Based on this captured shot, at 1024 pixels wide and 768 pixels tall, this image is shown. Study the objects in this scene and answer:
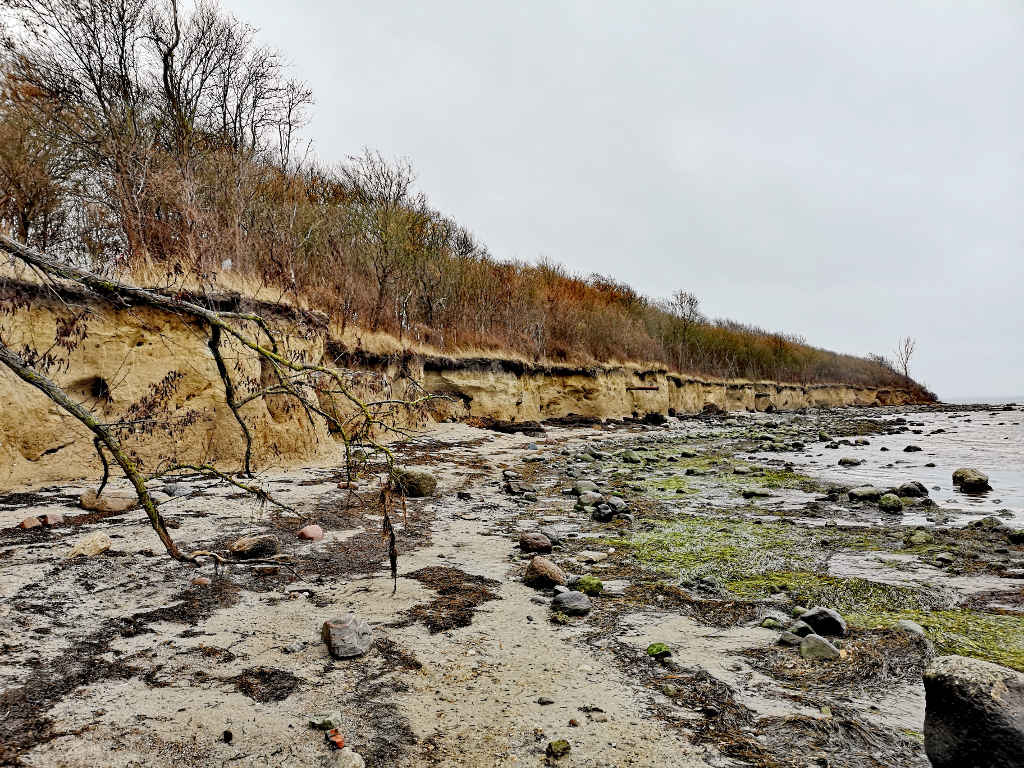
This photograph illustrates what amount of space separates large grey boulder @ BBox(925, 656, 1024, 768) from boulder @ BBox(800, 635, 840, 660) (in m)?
0.79

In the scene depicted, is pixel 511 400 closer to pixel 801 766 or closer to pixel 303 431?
pixel 303 431

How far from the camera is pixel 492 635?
2.81 metres

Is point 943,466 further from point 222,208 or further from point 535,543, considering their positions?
point 222,208

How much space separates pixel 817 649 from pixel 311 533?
12.5 ft

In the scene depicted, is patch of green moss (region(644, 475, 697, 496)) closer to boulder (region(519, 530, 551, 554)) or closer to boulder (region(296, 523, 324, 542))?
boulder (region(519, 530, 551, 554))

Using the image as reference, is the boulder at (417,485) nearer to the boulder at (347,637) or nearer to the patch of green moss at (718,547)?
the patch of green moss at (718,547)

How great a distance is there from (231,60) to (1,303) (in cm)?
1509

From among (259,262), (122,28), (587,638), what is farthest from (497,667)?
(122,28)

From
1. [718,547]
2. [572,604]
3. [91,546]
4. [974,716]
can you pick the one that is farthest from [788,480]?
[91,546]

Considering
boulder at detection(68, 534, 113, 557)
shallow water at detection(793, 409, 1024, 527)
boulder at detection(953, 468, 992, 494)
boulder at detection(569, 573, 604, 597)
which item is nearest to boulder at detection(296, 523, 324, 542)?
boulder at detection(68, 534, 113, 557)

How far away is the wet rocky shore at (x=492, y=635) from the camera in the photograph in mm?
1871

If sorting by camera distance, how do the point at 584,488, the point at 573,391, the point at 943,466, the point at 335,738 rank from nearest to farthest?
the point at 335,738 → the point at 584,488 → the point at 943,466 → the point at 573,391

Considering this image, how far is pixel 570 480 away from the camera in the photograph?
8.55 m

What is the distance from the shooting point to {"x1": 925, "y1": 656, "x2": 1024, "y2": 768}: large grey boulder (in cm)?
158
